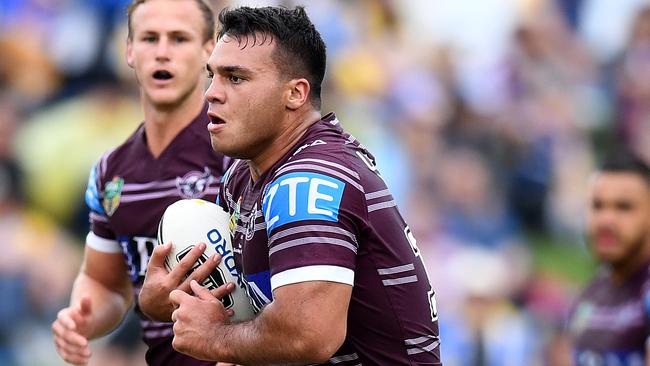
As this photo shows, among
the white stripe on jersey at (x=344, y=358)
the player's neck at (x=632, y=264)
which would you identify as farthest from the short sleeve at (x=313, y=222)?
the player's neck at (x=632, y=264)

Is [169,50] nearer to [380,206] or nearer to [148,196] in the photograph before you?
[148,196]

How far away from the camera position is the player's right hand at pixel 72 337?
5105 millimetres

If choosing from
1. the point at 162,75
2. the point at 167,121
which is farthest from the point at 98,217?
the point at 162,75

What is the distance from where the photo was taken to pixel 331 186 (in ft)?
12.3

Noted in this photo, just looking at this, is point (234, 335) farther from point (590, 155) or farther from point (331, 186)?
point (590, 155)

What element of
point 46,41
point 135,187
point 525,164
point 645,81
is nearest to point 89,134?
point 46,41

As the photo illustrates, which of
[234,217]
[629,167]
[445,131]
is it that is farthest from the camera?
[445,131]

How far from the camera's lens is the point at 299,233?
3703 mm

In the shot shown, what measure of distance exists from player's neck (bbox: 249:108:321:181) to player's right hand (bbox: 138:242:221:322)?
392mm

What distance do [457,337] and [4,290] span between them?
11.8 feet

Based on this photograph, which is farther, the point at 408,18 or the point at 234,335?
the point at 408,18

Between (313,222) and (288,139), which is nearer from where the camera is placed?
(313,222)

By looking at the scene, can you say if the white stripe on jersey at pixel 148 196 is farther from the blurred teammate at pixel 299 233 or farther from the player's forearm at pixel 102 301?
the blurred teammate at pixel 299 233

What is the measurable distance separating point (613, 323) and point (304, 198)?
3.33m
